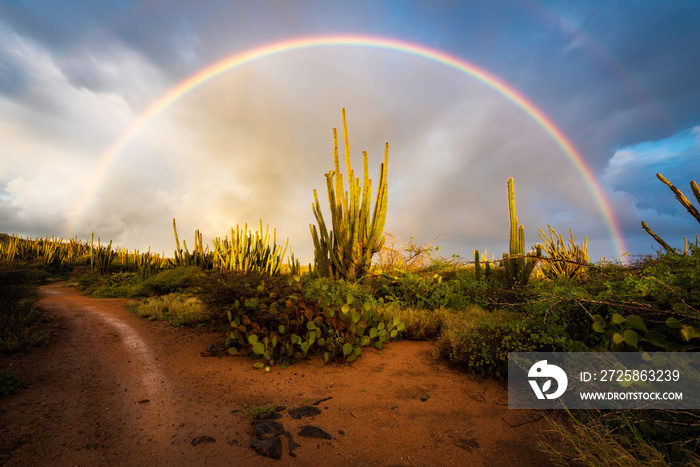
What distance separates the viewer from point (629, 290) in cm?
416

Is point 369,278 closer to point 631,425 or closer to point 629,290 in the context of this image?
point 629,290

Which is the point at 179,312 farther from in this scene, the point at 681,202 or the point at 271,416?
the point at 681,202

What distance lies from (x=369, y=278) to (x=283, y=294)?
4.28 meters

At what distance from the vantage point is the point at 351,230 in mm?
10328

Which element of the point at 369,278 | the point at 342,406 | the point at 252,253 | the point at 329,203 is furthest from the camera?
the point at 252,253

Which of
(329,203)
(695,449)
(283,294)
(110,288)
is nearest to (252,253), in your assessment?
(329,203)

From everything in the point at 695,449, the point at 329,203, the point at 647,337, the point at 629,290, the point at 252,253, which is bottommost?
the point at 695,449

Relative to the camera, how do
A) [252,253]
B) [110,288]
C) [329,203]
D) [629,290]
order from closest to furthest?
[629,290], [329,203], [252,253], [110,288]

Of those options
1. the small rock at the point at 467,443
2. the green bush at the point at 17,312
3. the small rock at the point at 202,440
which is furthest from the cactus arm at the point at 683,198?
the green bush at the point at 17,312

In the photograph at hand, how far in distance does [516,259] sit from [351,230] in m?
5.16

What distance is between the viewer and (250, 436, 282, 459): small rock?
2859 mm

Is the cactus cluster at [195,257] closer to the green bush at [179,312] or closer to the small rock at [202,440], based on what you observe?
the green bush at [179,312]

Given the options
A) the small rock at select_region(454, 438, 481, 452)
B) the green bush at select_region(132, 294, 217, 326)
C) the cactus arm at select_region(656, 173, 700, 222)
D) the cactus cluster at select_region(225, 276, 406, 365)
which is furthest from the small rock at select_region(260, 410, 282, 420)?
the cactus arm at select_region(656, 173, 700, 222)

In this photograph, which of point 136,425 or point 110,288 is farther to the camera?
point 110,288
